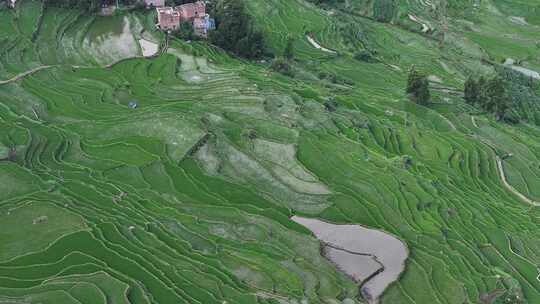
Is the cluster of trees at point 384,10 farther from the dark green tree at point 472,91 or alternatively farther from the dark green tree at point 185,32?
the dark green tree at point 185,32

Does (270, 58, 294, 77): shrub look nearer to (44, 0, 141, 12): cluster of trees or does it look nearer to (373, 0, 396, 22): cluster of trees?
(44, 0, 141, 12): cluster of trees

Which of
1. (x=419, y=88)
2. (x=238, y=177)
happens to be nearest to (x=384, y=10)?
(x=419, y=88)

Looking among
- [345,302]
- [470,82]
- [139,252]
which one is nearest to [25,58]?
[139,252]

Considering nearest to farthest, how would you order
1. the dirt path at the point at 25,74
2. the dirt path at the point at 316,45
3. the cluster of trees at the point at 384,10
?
the dirt path at the point at 25,74 → the dirt path at the point at 316,45 → the cluster of trees at the point at 384,10

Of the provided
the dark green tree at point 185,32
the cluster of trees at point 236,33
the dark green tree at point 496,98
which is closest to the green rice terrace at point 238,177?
the dark green tree at point 496,98

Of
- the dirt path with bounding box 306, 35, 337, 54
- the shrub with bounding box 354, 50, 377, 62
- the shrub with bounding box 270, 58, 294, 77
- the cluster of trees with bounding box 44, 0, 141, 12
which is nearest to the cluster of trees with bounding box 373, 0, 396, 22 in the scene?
the shrub with bounding box 354, 50, 377, 62

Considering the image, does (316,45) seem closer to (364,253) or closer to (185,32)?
(185,32)

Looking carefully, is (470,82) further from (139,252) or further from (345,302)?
(139,252)
